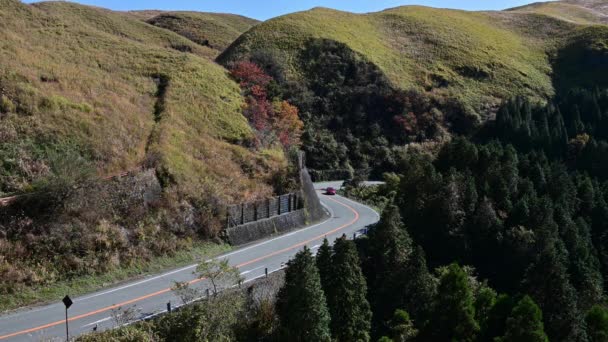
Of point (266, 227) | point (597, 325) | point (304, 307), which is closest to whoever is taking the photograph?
point (304, 307)

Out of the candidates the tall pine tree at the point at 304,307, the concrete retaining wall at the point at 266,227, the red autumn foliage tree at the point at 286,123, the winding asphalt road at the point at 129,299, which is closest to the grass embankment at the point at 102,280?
the winding asphalt road at the point at 129,299

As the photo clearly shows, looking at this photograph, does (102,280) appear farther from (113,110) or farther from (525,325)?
(525,325)

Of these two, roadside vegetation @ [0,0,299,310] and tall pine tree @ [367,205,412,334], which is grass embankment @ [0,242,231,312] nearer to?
roadside vegetation @ [0,0,299,310]

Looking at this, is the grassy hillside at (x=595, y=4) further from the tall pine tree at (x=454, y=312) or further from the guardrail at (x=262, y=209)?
the tall pine tree at (x=454, y=312)

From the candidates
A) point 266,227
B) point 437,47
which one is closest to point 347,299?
point 266,227

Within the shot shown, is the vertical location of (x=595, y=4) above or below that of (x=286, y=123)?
above
